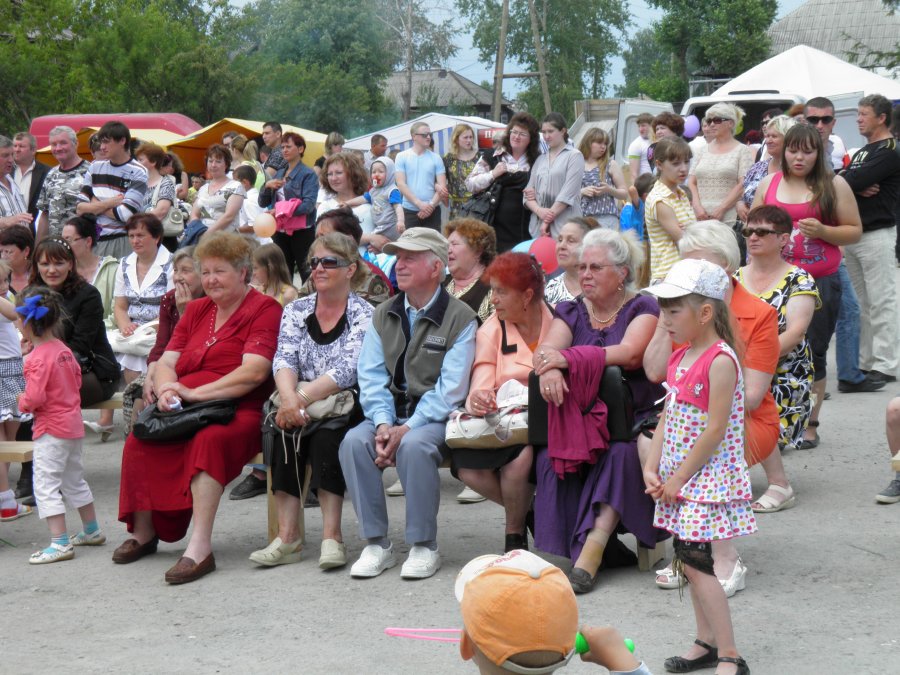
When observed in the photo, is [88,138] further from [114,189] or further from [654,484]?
[654,484]

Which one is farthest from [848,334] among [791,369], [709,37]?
[709,37]

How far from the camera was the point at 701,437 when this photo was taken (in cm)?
399

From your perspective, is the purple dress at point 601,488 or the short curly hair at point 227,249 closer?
the purple dress at point 601,488

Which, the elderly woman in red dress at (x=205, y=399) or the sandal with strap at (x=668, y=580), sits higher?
the elderly woman in red dress at (x=205, y=399)

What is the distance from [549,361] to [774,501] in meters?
1.66

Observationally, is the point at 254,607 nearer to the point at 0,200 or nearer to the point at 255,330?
the point at 255,330

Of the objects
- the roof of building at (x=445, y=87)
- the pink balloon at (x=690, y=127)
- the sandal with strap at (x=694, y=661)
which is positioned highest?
the roof of building at (x=445, y=87)

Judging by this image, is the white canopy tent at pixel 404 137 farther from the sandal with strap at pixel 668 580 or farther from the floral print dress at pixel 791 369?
the sandal with strap at pixel 668 580

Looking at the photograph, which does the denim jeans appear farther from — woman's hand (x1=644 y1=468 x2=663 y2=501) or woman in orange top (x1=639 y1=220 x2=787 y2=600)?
woman's hand (x1=644 y1=468 x2=663 y2=501)

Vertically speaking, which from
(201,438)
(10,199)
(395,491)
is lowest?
(395,491)

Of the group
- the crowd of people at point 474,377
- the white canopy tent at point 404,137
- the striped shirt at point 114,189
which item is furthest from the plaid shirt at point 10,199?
the white canopy tent at point 404,137

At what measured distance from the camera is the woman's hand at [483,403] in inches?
202

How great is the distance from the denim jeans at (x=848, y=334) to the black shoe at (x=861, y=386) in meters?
0.02

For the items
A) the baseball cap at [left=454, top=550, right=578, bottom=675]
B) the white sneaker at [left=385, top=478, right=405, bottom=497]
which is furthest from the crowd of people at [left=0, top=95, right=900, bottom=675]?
the baseball cap at [left=454, top=550, right=578, bottom=675]
